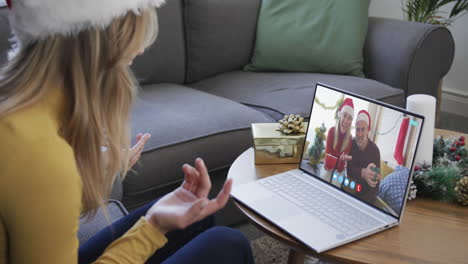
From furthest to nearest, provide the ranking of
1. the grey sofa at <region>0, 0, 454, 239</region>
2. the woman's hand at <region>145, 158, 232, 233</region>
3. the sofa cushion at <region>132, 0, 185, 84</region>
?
the sofa cushion at <region>132, 0, 185, 84</region> < the grey sofa at <region>0, 0, 454, 239</region> < the woman's hand at <region>145, 158, 232, 233</region>

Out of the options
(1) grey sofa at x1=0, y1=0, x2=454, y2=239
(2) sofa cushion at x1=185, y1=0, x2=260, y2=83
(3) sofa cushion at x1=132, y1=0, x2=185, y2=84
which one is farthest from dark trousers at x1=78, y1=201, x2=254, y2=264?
(2) sofa cushion at x1=185, y1=0, x2=260, y2=83

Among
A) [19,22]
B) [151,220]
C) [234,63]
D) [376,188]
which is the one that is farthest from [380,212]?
[234,63]

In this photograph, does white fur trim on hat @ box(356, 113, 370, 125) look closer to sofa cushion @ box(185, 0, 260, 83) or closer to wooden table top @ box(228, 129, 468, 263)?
wooden table top @ box(228, 129, 468, 263)

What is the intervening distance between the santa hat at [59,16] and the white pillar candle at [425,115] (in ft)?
2.35

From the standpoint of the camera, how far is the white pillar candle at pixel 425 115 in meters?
1.14

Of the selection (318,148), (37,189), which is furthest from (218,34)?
(37,189)

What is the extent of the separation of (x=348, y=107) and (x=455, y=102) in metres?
2.40

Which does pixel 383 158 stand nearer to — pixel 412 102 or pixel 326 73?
pixel 412 102

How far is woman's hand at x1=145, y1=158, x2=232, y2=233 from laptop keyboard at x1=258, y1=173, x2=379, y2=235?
28 cm

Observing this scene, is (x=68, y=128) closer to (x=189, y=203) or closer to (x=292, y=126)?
(x=189, y=203)

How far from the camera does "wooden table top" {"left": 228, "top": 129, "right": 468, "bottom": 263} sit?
3.00 feet

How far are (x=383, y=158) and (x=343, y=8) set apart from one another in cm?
140

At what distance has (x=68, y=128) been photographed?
790 mm

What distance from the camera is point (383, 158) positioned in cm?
102
